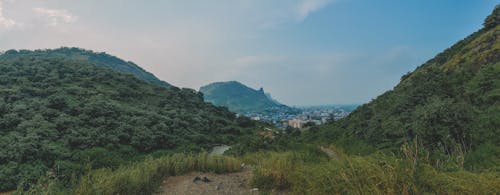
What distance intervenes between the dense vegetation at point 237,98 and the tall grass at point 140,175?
5091 inches

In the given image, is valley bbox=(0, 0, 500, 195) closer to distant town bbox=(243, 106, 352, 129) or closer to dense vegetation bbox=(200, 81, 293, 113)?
distant town bbox=(243, 106, 352, 129)

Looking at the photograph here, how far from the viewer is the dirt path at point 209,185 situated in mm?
5203

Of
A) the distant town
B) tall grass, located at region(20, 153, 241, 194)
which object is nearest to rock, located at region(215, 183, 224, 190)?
tall grass, located at region(20, 153, 241, 194)

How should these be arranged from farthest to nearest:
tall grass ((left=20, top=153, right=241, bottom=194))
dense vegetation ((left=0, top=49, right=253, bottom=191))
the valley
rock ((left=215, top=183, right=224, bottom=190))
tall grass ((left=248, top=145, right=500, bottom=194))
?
dense vegetation ((left=0, top=49, right=253, bottom=191))
rock ((left=215, top=183, right=224, bottom=190))
tall grass ((left=20, top=153, right=241, bottom=194))
the valley
tall grass ((left=248, top=145, right=500, bottom=194))

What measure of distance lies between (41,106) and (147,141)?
9738 mm

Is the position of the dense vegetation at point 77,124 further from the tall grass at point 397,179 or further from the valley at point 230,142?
the tall grass at point 397,179

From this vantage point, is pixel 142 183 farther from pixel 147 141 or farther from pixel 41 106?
pixel 41 106

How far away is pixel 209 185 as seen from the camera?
5.69 meters

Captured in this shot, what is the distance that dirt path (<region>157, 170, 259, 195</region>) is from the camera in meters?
5.20

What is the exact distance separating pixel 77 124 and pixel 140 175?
67.4ft

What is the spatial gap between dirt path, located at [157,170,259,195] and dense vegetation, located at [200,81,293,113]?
427 feet

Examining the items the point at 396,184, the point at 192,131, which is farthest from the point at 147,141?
the point at 396,184

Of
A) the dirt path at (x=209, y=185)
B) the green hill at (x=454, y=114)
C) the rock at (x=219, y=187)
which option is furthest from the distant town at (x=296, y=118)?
the rock at (x=219, y=187)

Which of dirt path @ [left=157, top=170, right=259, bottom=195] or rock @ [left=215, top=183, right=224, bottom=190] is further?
rock @ [left=215, top=183, right=224, bottom=190]
